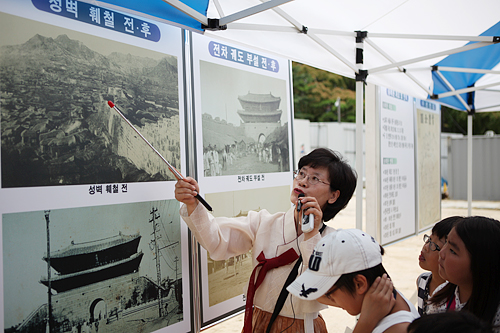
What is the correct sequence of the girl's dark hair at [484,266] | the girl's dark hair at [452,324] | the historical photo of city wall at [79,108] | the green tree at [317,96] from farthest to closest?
the green tree at [317,96] → the historical photo of city wall at [79,108] → the girl's dark hair at [484,266] → the girl's dark hair at [452,324]

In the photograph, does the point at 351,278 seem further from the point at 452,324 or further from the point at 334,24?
the point at 334,24

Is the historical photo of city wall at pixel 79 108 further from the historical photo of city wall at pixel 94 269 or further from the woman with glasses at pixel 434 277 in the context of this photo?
the woman with glasses at pixel 434 277

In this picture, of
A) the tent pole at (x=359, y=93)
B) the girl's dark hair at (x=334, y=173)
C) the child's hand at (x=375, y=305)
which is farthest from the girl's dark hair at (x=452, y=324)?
the tent pole at (x=359, y=93)

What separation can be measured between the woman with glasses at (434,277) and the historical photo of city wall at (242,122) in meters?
1.11

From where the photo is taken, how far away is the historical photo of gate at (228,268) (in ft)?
6.74

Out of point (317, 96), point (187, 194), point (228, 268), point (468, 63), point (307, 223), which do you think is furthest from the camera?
point (317, 96)

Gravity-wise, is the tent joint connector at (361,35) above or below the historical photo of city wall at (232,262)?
above

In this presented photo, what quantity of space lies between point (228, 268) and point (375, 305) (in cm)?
126

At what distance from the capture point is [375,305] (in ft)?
3.47

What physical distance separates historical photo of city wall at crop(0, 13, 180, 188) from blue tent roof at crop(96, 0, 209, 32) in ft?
0.58

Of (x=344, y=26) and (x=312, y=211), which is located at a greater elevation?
(x=344, y=26)

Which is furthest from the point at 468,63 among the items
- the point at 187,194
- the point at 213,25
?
the point at 187,194

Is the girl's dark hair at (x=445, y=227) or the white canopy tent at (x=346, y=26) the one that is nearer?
the girl's dark hair at (x=445, y=227)

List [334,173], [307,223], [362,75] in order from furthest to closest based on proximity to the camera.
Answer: [362,75] < [334,173] < [307,223]
